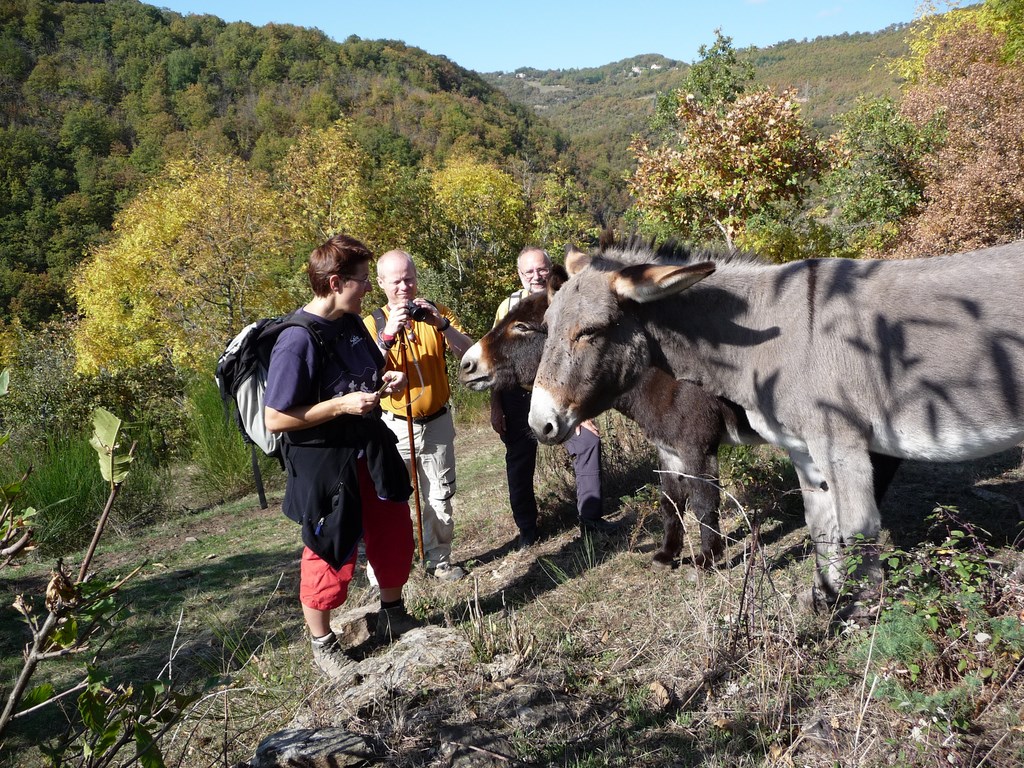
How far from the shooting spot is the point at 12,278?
170ft

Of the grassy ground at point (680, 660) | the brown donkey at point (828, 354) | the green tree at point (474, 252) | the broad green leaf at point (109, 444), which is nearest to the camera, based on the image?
the broad green leaf at point (109, 444)

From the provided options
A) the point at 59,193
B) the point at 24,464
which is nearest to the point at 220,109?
the point at 59,193

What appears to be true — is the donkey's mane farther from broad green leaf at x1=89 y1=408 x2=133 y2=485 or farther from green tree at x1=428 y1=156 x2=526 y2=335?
green tree at x1=428 y1=156 x2=526 y2=335

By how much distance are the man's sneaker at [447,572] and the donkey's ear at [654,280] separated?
7.59ft

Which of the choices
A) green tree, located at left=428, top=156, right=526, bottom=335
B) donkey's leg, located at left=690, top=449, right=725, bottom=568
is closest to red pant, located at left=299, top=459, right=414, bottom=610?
donkey's leg, located at left=690, top=449, right=725, bottom=568

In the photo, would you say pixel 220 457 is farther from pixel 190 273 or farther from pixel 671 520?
pixel 190 273

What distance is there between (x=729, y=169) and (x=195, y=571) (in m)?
7.79

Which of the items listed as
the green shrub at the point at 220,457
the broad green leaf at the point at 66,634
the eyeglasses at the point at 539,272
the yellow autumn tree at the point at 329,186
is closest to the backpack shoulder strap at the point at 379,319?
the eyeglasses at the point at 539,272

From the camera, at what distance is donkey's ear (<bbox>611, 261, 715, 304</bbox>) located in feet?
8.89

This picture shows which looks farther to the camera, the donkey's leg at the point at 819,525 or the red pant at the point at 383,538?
the red pant at the point at 383,538

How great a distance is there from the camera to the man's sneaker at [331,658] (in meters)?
2.98

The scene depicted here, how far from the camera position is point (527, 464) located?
4.53 metres

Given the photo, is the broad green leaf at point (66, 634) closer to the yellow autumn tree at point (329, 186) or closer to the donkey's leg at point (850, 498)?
the donkey's leg at point (850, 498)

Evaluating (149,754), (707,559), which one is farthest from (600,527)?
(149,754)
